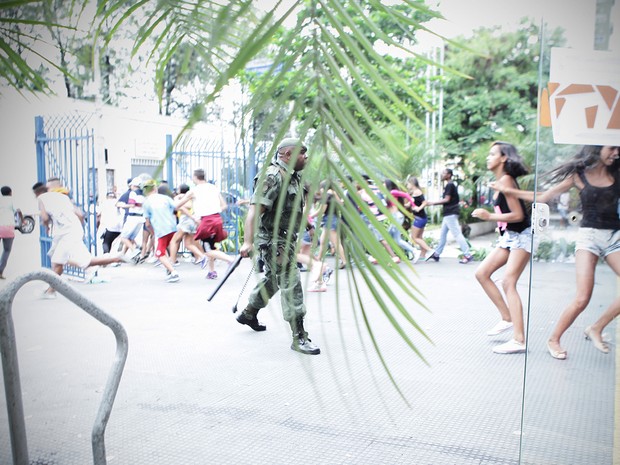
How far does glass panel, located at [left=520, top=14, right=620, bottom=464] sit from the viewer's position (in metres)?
1.84

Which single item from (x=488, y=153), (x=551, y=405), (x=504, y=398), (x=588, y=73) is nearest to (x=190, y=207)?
(x=488, y=153)

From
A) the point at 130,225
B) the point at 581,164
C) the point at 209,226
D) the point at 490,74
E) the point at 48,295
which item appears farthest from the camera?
the point at 130,225

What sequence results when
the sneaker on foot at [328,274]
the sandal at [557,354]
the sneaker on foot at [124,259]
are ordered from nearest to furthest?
the sneaker on foot at [328,274] → the sandal at [557,354] → the sneaker on foot at [124,259]

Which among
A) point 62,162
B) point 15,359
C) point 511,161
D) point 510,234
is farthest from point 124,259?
point 15,359

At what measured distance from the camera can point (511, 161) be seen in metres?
3.96

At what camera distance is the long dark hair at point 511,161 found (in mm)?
3813

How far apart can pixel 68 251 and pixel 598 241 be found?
21.7ft

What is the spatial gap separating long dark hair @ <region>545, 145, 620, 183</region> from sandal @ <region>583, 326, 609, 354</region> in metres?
0.58

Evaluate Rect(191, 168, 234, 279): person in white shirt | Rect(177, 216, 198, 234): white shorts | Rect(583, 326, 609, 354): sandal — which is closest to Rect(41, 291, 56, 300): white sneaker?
Rect(191, 168, 234, 279): person in white shirt

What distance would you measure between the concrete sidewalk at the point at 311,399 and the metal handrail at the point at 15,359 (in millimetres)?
551

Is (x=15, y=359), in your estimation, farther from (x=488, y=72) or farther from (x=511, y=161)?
(x=511, y=161)

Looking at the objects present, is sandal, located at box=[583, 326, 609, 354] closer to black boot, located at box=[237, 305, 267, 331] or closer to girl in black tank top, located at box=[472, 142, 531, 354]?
girl in black tank top, located at box=[472, 142, 531, 354]

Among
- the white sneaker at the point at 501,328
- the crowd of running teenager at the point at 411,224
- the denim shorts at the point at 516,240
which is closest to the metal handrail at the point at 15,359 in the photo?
the crowd of running teenager at the point at 411,224

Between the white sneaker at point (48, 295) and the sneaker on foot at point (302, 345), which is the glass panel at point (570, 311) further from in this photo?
the white sneaker at point (48, 295)
